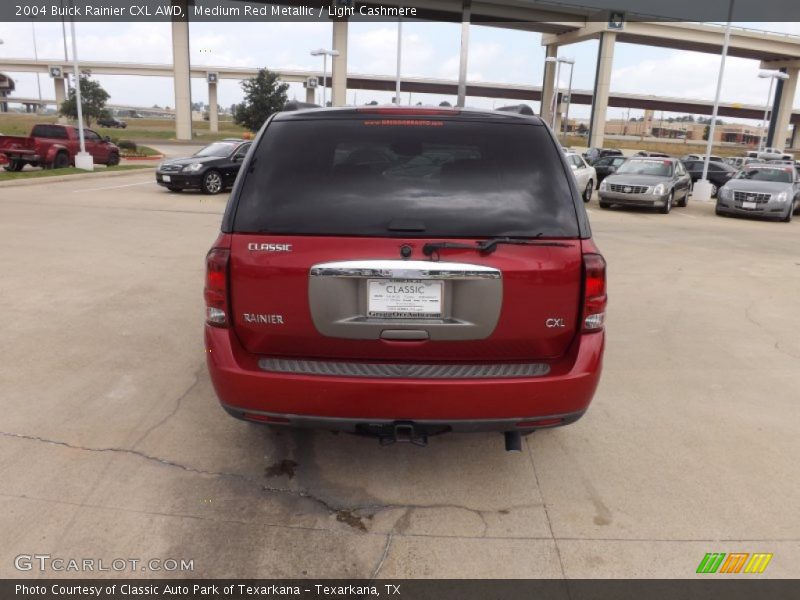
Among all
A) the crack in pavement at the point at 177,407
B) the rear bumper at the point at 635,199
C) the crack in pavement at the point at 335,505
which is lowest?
the crack in pavement at the point at 177,407

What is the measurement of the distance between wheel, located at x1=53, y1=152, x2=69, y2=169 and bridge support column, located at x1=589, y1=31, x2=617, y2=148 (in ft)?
142

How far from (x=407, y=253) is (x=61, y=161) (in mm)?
24232

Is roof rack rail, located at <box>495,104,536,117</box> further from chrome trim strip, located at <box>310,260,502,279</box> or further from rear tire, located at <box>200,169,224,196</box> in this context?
rear tire, located at <box>200,169,224,196</box>

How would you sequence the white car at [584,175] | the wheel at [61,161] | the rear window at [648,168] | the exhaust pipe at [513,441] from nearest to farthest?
the exhaust pipe at [513,441] → the rear window at [648,168] → the white car at [584,175] → the wheel at [61,161]

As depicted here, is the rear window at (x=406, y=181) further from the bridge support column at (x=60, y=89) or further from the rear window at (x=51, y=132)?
the bridge support column at (x=60, y=89)

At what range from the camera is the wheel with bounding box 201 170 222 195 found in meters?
17.1

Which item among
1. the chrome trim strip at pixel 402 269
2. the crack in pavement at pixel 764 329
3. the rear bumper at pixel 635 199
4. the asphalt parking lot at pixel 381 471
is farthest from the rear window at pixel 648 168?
the chrome trim strip at pixel 402 269

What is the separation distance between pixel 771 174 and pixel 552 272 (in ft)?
61.9

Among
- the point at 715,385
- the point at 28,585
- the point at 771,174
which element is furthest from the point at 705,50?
the point at 28,585

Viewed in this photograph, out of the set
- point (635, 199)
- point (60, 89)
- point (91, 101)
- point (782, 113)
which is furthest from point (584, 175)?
point (60, 89)

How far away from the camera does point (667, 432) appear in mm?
4000

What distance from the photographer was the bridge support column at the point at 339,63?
47438 millimetres

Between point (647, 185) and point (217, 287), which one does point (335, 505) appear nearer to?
point (217, 287)

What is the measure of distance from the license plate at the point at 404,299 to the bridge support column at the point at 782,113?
2880 inches
